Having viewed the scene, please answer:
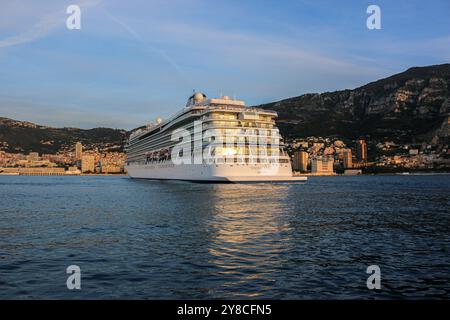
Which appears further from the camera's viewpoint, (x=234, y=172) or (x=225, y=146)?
(x=225, y=146)

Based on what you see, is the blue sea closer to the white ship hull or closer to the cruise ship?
the white ship hull

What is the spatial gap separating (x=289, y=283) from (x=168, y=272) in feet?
12.4

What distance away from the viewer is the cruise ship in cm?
6650

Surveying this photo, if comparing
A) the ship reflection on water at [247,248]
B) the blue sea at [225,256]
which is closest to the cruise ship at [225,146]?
the ship reflection on water at [247,248]

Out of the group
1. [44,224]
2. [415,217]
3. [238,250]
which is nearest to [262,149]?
[415,217]

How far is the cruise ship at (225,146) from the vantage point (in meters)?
66.5

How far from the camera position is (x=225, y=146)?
6825 cm

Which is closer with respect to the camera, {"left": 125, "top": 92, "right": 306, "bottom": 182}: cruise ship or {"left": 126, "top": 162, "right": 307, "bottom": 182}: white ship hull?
{"left": 126, "top": 162, "right": 307, "bottom": 182}: white ship hull

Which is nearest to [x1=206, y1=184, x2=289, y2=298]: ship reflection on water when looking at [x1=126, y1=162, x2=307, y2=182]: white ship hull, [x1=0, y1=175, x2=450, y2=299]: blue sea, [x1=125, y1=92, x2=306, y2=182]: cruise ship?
[x1=0, y1=175, x2=450, y2=299]: blue sea

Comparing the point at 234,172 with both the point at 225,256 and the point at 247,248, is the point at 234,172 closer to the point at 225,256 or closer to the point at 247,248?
the point at 247,248

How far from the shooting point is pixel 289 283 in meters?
11.3

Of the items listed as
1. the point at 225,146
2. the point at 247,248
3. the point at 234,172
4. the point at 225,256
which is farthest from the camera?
the point at 225,146

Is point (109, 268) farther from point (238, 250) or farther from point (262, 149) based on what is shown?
point (262, 149)

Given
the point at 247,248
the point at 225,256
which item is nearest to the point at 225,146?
the point at 247,248
